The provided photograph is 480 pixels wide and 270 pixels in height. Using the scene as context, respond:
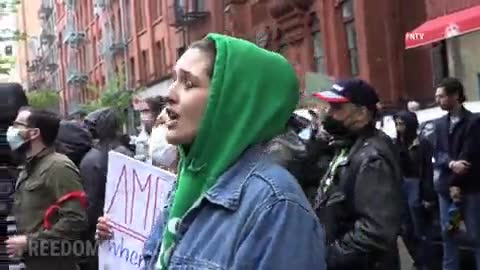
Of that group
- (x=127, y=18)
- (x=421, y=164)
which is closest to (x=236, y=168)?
(x=421, y=164)

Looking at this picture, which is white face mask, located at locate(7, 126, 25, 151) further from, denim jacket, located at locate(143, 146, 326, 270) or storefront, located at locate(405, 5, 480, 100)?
storefront, located at locate(405, 5, 480, 100)

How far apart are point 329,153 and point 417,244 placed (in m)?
3.59

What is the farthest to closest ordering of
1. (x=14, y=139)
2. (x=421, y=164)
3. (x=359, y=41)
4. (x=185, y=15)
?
(x=185, y=15)
(x=359, y=41)
(x=421, y=164)
(x=14, y=139)

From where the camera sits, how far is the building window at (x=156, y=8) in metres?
47.4

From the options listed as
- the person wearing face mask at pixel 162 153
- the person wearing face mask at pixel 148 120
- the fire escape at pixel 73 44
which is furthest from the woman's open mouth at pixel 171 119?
the fire escape at pixel 73 44

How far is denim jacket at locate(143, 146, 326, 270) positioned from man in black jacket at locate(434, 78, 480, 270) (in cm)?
594

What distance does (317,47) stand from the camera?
1009 inches

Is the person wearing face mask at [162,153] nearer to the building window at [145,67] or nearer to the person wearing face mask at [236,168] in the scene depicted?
the person wearing face mask at [236,168]

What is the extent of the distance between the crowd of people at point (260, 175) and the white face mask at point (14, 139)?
0.03ft

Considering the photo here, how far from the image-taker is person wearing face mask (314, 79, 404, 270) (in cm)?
477

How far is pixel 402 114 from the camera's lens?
1057 centimetres

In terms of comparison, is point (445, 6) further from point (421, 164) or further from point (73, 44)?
point (73, 44)

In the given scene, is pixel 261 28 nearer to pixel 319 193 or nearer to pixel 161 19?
pixel 161 19

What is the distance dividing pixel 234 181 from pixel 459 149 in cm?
615
